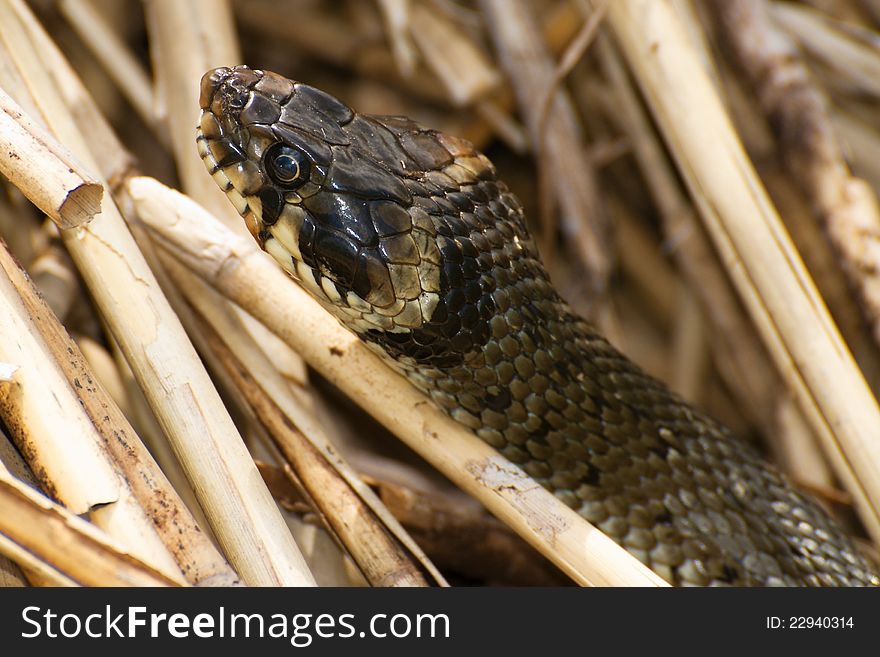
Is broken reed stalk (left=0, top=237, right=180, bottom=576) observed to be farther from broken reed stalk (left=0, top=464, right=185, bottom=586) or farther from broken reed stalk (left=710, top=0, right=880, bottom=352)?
broken reed stalk (left=710, top=0, right=880, bottom=352)

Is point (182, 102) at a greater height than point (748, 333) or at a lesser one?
greater

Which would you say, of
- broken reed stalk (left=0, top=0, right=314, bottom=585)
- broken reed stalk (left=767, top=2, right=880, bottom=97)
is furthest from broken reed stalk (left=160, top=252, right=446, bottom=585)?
broken reed stalk (left=767, top=2, right=880, bottom=97)

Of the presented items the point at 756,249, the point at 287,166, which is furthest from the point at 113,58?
the point at 756,249

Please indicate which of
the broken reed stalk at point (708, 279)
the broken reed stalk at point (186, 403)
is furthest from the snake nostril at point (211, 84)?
the broken reed stalk at point (708, 279)

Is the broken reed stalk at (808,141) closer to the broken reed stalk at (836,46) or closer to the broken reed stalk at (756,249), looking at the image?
the broken reed stalk at (836,46)
